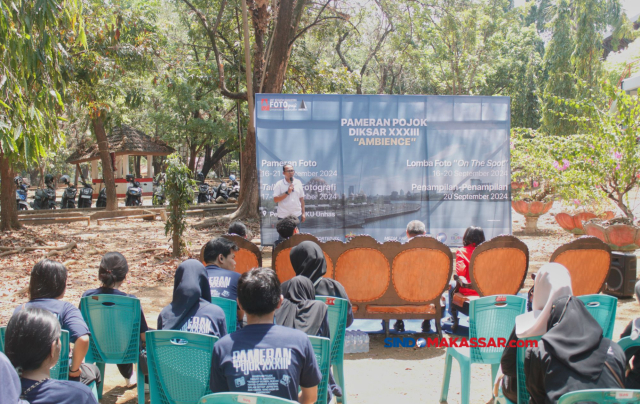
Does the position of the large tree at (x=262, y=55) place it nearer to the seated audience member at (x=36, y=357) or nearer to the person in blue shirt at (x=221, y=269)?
the person in blue shirt at (x=221, y=269)

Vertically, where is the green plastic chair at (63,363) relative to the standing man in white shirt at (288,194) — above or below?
below

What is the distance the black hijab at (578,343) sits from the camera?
7.03 feet

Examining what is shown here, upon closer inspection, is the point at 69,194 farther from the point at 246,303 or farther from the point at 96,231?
the point at 246,303

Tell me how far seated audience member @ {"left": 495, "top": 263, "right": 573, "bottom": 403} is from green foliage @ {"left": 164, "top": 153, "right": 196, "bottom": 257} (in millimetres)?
6588

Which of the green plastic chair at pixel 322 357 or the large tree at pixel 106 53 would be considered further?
the large tree at pixel 106 53

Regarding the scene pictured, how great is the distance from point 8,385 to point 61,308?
1278mm

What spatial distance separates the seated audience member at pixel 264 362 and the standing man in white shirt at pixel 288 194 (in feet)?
→ 16.8

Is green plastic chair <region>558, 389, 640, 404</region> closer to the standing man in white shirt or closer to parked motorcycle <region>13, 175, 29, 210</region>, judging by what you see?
the standing man in white shirt

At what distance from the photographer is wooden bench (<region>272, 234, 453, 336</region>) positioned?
4.76 meters

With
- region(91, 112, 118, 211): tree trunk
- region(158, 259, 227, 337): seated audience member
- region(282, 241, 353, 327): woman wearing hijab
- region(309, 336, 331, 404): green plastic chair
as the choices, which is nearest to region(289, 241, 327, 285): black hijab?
region(282, 241, 353, 327): woman wearing hijab

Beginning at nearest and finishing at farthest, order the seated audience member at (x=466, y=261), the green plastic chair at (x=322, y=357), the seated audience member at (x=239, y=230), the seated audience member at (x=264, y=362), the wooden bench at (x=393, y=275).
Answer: the seated audience member at (x=264, y=362) → the green plastic chair at (x=322, y=357) → the wooden bench at (x=393, y=275) → the seated audience member at (x=466, y=261) → the seated audience member at (x=239, y=230)

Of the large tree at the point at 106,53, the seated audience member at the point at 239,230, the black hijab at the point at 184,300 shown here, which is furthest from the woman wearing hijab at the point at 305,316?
the large tree at the point at 106,53

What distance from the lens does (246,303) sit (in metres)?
2.42

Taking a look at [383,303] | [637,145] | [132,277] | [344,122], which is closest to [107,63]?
[132,277]
